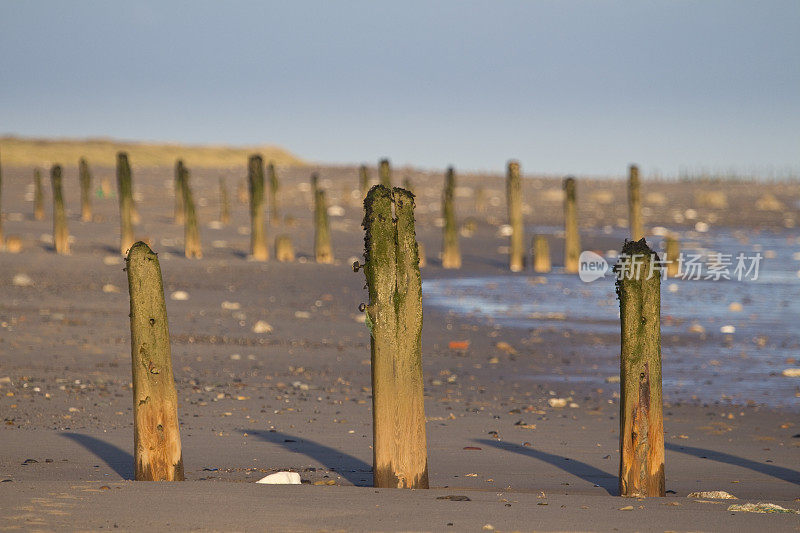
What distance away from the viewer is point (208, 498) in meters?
6.64

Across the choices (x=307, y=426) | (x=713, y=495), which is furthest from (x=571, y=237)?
(x=713, y=495)

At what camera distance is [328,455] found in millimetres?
8773

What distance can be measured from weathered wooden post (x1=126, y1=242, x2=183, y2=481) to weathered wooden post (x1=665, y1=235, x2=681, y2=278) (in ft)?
66.2

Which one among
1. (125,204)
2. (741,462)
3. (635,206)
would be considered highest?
(635,206)

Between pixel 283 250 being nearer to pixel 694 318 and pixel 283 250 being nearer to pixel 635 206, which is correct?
pixel 635 206

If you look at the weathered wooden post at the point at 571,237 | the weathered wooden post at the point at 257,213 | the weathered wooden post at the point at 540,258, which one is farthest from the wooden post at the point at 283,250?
the weathered wooden post at the point at 571,237

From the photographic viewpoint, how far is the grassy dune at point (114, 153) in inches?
3071

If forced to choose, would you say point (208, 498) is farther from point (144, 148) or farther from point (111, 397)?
point (144, 148)

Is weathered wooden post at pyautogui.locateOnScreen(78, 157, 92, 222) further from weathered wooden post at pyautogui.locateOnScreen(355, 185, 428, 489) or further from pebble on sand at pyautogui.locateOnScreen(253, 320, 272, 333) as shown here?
weathered wooden post at pyautogui.locateOnScreen(355, 185, 428, 489)

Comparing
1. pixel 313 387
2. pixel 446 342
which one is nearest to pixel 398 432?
pixel 313 387

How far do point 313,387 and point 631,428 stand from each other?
542 cm

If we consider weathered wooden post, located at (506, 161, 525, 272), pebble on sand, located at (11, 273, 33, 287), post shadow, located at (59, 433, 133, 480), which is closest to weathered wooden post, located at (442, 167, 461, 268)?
weathered wooden post, located at (506, 161, 525, 272)

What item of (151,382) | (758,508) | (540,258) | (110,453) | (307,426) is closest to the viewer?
(758,508)

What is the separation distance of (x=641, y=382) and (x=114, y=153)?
81298 millimetres
